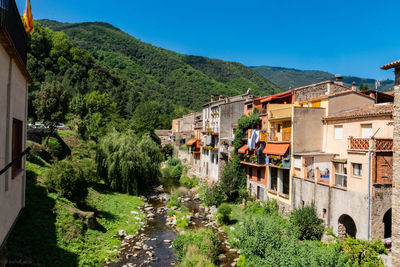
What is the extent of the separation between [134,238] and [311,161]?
14705 millimetres

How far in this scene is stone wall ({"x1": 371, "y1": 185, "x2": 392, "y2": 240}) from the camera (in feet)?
48.1

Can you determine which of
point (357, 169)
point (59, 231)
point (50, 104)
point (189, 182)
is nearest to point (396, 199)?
point (357, 169)

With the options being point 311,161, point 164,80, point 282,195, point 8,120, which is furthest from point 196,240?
point 164,80

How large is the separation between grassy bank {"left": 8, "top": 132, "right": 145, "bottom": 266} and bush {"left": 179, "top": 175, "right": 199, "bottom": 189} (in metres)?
17.3

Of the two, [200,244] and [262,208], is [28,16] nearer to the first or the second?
[200,244]

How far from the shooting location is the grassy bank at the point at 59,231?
528 inches

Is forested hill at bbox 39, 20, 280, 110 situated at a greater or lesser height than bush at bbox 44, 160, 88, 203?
greater

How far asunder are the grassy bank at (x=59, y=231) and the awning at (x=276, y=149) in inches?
508

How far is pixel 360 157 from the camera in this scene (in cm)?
→ 1577

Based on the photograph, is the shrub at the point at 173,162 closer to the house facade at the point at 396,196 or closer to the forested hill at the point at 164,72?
the house facade at the point at 396,196

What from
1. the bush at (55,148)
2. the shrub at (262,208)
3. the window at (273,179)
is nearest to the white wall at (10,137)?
the shrub at (262,208)

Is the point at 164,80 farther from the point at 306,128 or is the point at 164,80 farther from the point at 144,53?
the point at 306,128

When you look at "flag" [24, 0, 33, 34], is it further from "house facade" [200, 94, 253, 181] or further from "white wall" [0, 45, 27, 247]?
"house facade" [200, 94, 253, 181]

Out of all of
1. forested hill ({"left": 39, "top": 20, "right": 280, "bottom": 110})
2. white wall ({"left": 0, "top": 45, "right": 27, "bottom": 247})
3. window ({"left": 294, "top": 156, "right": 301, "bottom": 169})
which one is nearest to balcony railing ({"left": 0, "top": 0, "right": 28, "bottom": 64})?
white wall ({"left": 0, "top": 45, "right": 27, "bottom": 247})
